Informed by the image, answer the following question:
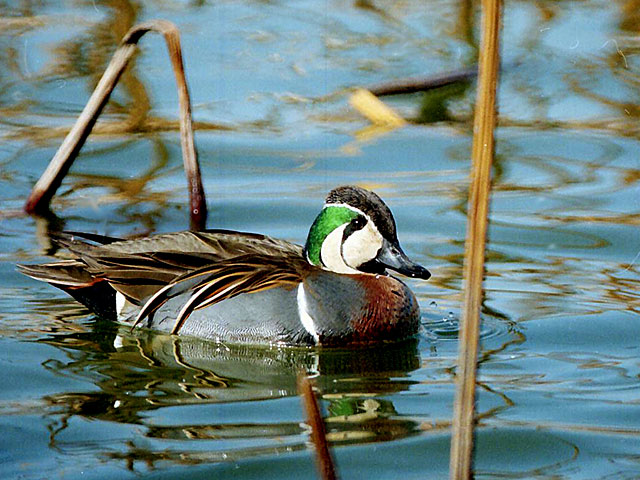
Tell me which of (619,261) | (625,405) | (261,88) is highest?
(261,88)

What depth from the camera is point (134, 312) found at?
6492 mm

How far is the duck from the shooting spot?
6297mm

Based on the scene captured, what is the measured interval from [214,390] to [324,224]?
125 cm

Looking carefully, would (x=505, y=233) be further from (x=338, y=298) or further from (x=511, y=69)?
(x=511, y=69)

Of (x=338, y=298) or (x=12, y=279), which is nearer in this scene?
(x=338, y=298)

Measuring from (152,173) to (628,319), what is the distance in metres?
3.99

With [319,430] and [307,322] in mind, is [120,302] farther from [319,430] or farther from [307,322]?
[319,430]

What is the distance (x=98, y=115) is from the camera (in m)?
7.67

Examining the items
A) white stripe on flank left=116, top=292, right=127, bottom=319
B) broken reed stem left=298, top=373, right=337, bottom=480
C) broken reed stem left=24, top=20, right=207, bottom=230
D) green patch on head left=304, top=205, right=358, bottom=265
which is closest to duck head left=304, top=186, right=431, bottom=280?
green patch on head left=304, top=205, right=358, bottom=265

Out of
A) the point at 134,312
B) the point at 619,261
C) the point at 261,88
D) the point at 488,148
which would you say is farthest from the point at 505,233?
the point at 488,148

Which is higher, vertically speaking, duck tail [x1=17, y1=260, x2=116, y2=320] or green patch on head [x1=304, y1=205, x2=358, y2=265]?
green patch on head [x1=304, y1=205, x2=358, y2=265]

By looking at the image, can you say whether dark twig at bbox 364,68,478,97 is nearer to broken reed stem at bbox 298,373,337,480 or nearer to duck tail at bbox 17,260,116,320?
duck tail at bbox 17,260,116,320

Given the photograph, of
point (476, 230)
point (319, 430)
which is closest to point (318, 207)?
point (476, 230)

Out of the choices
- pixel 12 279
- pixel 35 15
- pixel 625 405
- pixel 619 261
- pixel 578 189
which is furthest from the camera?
pixel 35 15
